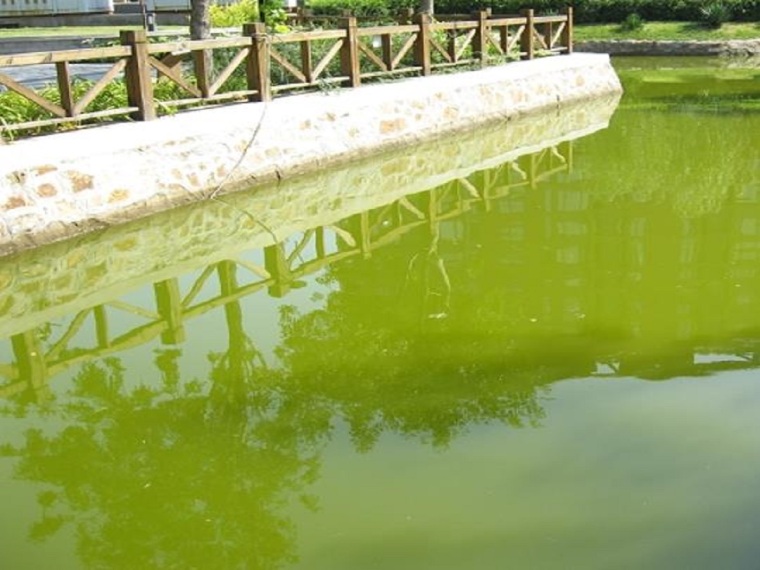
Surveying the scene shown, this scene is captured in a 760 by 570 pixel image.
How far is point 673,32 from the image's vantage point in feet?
103

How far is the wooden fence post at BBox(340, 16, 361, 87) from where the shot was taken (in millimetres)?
13469

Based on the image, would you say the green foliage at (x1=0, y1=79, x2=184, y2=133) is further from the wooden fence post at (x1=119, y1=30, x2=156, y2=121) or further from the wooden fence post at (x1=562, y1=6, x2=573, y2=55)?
the wooden fence post at (x1=562, y1=6, x2=573, y2=55)

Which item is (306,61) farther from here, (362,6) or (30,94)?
(362,6)

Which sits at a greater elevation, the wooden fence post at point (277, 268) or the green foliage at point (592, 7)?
the green foliage at point (592, 7)

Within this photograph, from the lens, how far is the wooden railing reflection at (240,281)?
20.5ft

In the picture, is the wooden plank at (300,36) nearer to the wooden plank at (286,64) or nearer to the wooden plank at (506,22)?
the wooden plank at (286,64)

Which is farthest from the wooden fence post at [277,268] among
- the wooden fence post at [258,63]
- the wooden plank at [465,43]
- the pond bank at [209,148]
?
the wooden plank at [465,43]

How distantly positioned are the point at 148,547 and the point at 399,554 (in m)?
1.08

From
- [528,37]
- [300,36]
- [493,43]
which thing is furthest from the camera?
[528,37]

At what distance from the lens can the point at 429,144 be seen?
1355 centimetres

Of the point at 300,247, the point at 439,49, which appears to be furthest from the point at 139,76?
the point at 439,49

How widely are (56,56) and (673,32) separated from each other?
85.5 ft

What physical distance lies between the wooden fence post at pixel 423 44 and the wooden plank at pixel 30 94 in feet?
23.3

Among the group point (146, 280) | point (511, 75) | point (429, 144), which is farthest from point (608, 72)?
point (146, 280)
